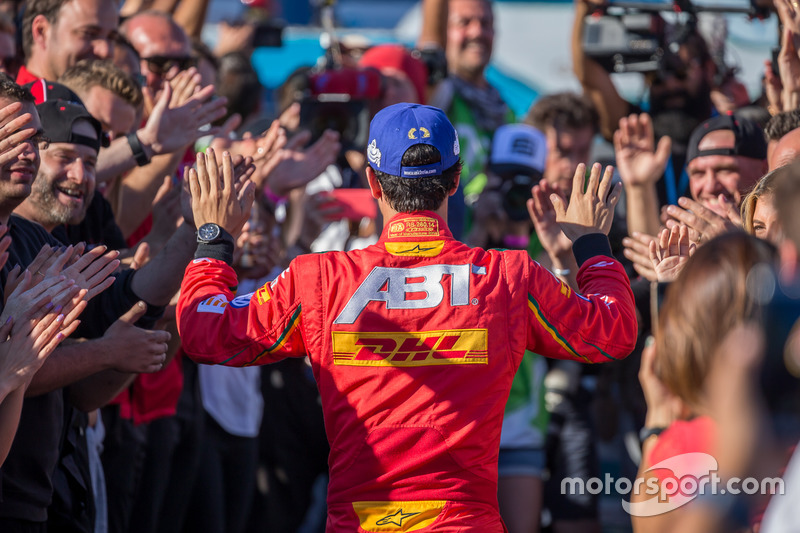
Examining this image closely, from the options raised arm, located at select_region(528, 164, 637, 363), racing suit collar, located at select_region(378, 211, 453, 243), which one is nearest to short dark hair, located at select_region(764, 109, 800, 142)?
raised arm, located at select_region(528, 164, 637, 363)

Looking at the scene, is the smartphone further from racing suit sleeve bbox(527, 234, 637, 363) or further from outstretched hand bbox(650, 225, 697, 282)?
racing suit sleeve bbox(527, 234, 637, 363)

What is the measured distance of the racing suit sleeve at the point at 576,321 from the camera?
9.21 ft

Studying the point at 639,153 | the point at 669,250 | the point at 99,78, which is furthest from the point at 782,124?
the point at 99,78

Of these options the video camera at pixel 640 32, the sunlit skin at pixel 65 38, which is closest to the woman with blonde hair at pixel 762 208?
the video camera at pixel 640 32

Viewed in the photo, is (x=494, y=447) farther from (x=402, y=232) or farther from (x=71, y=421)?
(x=71, y=421)

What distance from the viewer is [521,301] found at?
110 inches

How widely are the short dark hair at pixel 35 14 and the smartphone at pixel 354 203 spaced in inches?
63.5

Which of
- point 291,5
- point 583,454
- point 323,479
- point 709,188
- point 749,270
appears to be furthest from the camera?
point 291,5

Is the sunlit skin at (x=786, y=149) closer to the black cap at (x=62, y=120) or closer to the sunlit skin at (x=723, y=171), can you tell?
the sunlit skin at (x=723, y=171)

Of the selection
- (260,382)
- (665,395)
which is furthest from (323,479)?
(665,395)

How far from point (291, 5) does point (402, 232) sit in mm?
13737

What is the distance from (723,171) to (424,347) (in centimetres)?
241

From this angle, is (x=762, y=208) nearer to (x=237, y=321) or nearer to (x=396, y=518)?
(x=396, y=518)

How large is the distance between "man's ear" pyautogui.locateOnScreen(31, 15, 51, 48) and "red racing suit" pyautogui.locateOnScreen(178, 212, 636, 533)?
248 centimetres
